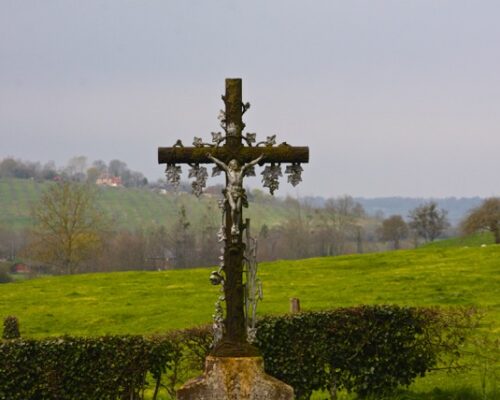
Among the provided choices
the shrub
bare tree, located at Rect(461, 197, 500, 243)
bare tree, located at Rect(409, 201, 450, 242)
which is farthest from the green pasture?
bare tree, located at Rect(409, 201, 450, 242)

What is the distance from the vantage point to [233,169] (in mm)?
11828

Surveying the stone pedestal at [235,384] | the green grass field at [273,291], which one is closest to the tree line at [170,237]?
the green grass field at [273,291]

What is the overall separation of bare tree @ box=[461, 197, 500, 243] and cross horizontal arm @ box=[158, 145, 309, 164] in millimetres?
67105

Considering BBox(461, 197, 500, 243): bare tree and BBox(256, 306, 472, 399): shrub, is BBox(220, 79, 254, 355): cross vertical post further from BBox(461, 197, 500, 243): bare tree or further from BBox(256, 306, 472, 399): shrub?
BBox(461, 197, 500, 243): bare tree

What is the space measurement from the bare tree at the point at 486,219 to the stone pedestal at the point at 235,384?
223 feet

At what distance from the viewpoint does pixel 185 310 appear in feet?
132

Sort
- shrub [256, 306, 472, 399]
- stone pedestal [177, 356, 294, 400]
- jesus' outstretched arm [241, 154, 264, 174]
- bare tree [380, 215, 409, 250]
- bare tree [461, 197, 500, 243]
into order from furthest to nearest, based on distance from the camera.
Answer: bare tree [380, 215, 409, 250]
bare tree [461, 197, 500, 243]
shrub [256, 306, 472, 399]
jesus' outstretched arm [241, 154, 264, 174]
stone pedestal [177, 356, 294, 400]

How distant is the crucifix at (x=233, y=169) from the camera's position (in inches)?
456

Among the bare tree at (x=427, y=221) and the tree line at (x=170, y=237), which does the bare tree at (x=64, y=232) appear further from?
the bare tree at (x=427, y=221)

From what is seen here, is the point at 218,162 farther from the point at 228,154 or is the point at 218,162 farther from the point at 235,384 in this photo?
the point at 235,384

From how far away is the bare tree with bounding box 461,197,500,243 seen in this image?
250 ft

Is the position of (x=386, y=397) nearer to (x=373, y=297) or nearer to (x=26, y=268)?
(x=373, y=297)

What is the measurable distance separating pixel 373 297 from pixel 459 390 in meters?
20.6

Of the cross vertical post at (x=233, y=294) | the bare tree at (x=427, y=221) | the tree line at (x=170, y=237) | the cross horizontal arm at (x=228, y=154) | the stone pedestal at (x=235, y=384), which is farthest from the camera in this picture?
the bare tree at (x=427, y=221)
